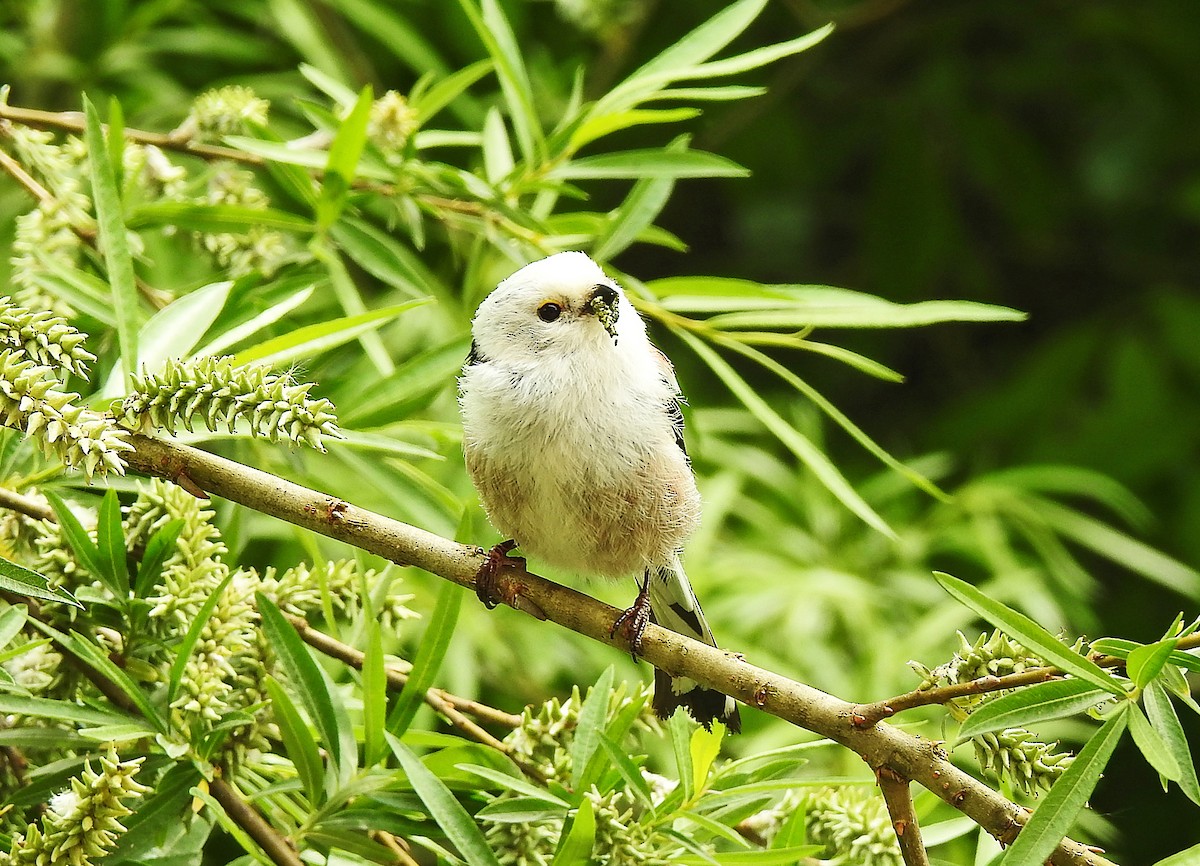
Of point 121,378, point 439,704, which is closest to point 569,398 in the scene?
point 439,704

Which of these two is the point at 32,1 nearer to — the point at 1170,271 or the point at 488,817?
the point at 488,817

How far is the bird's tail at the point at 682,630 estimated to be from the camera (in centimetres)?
179

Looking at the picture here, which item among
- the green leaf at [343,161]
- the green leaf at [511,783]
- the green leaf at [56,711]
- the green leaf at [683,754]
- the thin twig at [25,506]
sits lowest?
the green leaf at [511,783]

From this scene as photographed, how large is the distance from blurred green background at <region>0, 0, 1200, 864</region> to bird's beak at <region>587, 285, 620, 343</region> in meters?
1.21

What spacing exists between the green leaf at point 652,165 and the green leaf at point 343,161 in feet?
1.18

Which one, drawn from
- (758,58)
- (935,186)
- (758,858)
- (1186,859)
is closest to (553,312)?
(758,58)

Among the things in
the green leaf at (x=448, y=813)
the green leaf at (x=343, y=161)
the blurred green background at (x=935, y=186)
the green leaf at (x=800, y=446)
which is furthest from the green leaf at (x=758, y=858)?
the blurred green background at (x=935, y=186)

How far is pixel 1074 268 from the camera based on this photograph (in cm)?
465

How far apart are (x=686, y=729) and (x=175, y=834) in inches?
24.5

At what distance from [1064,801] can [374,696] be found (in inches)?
30.5

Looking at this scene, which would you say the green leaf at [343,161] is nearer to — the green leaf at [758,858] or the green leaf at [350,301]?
the green leaf at [350,301]

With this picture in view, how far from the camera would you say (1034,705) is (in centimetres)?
108

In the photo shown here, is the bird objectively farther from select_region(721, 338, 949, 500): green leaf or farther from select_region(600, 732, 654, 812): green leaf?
select_region(600, 732, 654, 812): green leaf

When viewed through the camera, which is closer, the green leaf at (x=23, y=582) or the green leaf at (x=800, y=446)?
the green leaf at (x=23, y=582)
